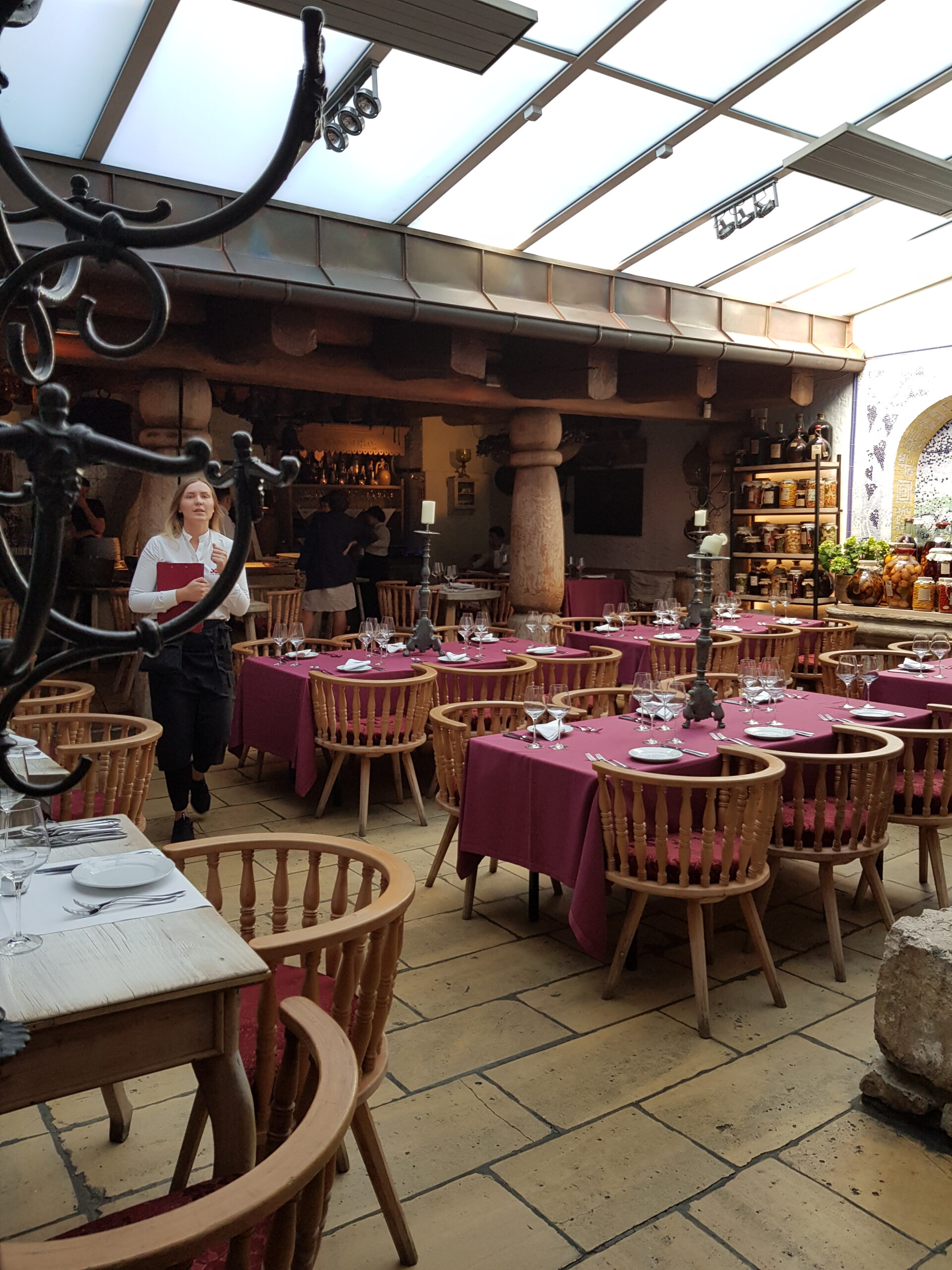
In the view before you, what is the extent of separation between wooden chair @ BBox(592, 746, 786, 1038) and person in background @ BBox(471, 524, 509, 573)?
29.6ft

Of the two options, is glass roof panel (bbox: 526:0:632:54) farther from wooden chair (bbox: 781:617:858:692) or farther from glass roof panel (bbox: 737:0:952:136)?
wooden chair (bbox: 781:617:858:692)

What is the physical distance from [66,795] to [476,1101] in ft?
5.44

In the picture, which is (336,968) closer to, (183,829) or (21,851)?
(21,851)

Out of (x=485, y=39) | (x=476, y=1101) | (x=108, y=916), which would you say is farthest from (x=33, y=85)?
(x=476, y=1101)

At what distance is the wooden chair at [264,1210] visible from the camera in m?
1.02

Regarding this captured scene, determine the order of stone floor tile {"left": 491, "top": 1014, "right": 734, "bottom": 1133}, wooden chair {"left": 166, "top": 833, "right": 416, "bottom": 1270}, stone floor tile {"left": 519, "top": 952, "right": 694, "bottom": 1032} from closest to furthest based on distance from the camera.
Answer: wooden chair {"left": 166, "top": 833, "right": 416, "bottom": 1270}, stone floor tile {"left": 491, "top": 1014, "right": 734, "bottom": 1133}, stone floor tile {"left": 519, "top": 952, "right": 694, "bottom": 1032}

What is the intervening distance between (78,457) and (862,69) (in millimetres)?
6244

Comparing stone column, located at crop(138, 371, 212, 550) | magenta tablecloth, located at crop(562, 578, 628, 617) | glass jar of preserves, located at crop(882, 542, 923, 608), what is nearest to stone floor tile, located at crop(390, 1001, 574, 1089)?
stone column, located at crop(138, 371, 212, 550)

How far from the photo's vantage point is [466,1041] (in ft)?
9.80

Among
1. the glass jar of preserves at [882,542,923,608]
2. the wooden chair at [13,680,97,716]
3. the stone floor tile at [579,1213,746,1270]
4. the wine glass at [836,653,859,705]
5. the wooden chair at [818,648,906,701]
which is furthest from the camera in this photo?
the glass jar of preserves at [882,542,923,608]

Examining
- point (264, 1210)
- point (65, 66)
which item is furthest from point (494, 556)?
point (264, 1210)

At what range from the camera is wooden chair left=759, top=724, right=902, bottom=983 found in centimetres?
344

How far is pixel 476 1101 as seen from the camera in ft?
8.80

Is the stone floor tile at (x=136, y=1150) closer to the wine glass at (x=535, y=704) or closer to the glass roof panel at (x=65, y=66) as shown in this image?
the wine glass at (x=535, y=704)
